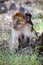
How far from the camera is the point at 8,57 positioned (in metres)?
5.07

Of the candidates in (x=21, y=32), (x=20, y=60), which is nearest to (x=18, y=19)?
(x=21, y=32)

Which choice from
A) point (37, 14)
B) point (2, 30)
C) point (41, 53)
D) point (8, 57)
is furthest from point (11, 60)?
point (37, 14)

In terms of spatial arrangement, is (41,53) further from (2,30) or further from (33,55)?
(2,30)

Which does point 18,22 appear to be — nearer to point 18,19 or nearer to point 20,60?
point 18,19

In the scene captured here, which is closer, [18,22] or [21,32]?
[18,22]

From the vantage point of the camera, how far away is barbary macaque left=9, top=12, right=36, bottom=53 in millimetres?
6650

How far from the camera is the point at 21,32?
6906 millimetres

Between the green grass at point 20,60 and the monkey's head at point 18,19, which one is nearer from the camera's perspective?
the green grass at point 20,60

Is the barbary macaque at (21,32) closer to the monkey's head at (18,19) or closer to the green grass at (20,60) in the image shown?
the monkey's head at (18,19)

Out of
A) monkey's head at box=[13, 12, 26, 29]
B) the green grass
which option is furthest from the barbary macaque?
the green grass

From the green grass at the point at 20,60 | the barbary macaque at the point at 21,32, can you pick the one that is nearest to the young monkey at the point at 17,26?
the barbary macaque at the point at 21,32

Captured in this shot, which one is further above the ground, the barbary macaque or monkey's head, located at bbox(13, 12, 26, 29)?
monkey's head, located at bbox(13, 12, 26, 29)

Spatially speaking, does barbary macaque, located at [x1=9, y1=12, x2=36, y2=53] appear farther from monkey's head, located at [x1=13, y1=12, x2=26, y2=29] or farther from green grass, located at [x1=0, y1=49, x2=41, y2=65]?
green grass, located at [x1=0, y1=49, x2=41, y2=65]

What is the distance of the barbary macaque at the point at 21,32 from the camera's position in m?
6.65
